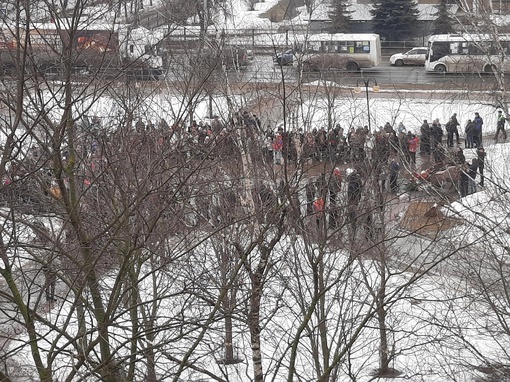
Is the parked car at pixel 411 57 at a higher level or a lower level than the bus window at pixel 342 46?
lower

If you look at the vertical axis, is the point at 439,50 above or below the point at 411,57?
above

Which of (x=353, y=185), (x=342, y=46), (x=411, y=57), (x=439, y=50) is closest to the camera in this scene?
(x=353, y=185)

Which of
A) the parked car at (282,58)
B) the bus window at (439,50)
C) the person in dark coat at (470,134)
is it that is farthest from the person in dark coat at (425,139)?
the bus window at (439,50)

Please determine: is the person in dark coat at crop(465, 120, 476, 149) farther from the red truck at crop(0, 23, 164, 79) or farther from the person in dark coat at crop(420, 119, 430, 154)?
the red truck at crop(0, 23, 164, 79)

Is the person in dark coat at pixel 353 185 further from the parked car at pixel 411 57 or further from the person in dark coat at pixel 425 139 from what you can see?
the parked car at pixel 411 57

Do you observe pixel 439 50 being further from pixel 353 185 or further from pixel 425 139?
pixel 353 185

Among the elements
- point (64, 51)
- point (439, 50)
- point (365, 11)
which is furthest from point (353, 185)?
point (365, 11)

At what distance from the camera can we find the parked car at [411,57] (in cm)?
3597

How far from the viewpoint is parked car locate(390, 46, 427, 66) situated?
118 ft

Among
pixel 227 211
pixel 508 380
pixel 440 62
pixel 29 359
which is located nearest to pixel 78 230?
pixel 227 211

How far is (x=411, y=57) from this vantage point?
3616 cm

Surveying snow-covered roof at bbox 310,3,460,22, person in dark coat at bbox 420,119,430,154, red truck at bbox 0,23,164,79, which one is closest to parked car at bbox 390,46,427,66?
snow-covered roof at bbox 310,3,460,22

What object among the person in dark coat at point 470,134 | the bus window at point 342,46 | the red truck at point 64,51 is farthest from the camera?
the bus window at point 342,46

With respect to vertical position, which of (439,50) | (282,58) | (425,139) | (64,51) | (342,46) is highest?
(64,51)
